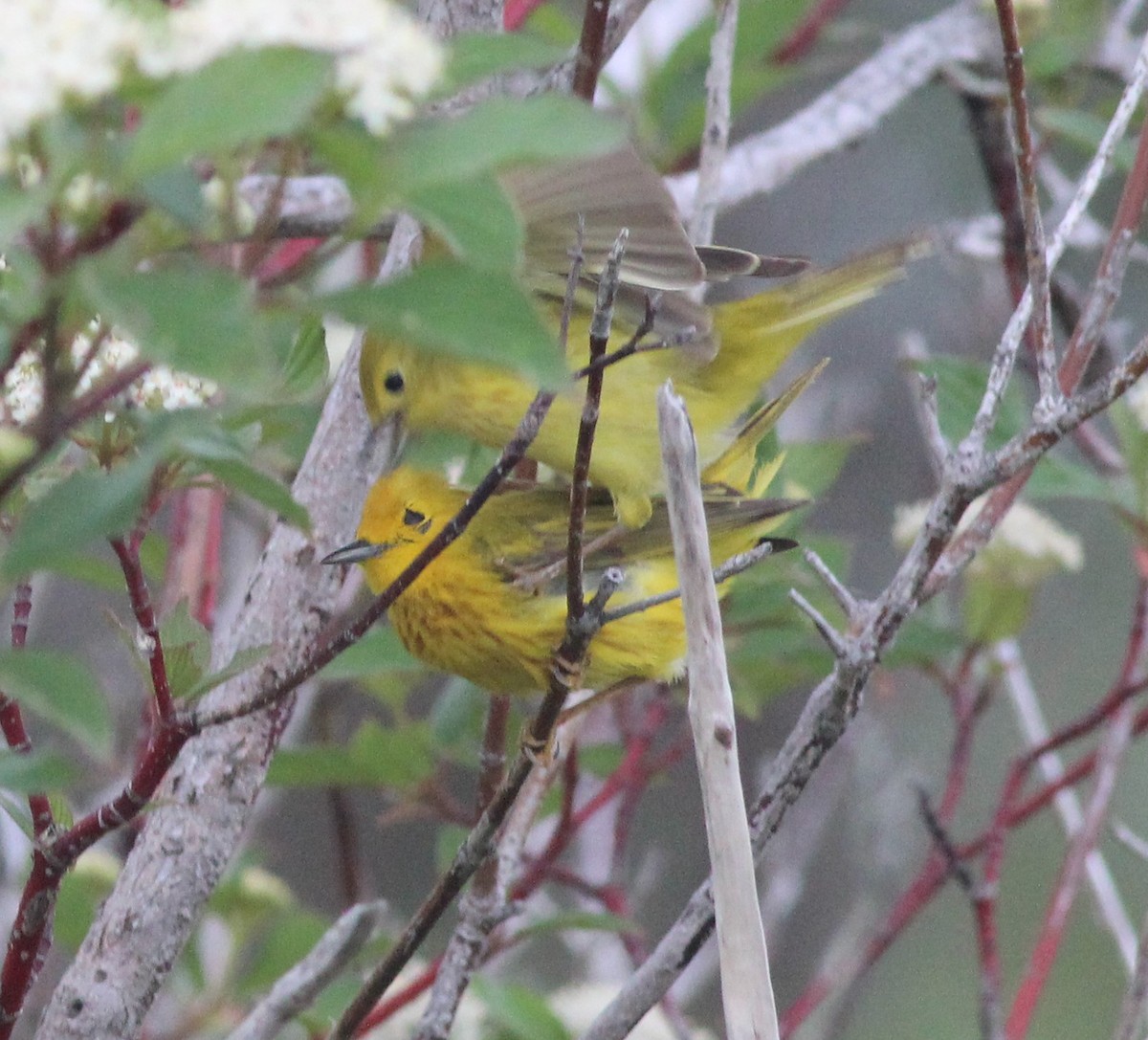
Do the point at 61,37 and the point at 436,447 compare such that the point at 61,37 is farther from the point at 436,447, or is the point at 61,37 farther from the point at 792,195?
the point at 792,195

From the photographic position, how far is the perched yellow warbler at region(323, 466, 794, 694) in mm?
1755

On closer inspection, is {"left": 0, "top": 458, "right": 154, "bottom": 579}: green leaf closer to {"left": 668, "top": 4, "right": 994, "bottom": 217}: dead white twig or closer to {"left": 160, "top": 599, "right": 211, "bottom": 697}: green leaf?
{"left": 160, "top": 599, "right": 211, "bottom": 697}: green leaf

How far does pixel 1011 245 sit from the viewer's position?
2.51 m

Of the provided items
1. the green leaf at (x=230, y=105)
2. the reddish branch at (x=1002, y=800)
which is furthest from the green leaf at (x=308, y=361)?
the reddish branch at (x=1002, y=800)

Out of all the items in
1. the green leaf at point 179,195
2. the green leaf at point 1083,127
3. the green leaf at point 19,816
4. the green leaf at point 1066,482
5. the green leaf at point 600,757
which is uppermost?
the green leaf at point 1083,127

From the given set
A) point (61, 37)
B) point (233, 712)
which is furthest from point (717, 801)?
point (61, 37)

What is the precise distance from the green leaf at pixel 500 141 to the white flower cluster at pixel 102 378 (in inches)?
8.3

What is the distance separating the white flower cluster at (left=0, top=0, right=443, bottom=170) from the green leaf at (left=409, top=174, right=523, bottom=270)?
5 cm

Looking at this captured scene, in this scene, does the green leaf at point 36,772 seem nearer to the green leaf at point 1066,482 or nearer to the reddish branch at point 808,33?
the green leaf at point 1066,482

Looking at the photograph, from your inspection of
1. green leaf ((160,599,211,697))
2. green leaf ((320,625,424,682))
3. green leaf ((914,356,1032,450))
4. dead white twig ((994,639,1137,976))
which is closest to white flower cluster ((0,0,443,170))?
green leaf ((160,599,211,697))

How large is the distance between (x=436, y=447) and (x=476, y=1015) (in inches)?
29.3

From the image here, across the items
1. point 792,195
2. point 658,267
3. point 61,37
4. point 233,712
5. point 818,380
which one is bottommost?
point 233,712

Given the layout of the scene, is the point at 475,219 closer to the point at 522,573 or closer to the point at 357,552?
the point at 357,552

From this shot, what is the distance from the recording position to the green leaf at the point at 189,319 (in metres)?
0.54
